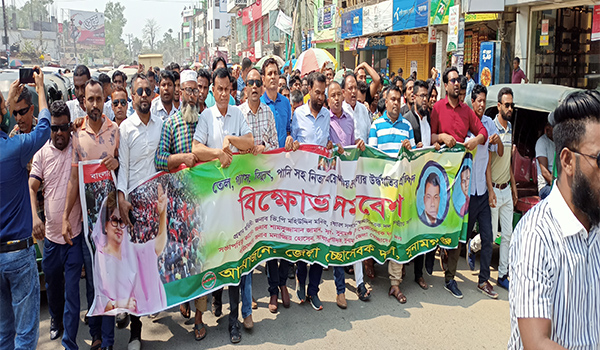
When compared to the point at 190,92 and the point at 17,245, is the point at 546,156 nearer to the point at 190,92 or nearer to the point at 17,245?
the point at 190,92

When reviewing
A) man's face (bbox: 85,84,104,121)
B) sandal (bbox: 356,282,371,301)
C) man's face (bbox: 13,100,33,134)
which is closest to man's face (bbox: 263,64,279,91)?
man's face (bbox: 85,84,104,121)

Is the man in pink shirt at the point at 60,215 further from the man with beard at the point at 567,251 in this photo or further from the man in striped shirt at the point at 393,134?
the man with beard at the point at 567,251

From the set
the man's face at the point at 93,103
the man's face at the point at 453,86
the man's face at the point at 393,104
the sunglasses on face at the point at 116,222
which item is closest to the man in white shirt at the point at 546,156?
the man's face at the point at 453,86

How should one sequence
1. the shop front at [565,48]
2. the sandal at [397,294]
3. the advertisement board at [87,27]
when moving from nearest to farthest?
1. the sandal at [397,294]
2. the shop front at [565,48]
3. the advertisement board at [87,27]

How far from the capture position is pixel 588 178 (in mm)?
1910

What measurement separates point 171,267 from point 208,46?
94.6 meters

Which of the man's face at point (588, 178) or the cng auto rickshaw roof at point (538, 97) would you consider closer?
the man's face at point (588, 178)

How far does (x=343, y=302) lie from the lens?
17.0 feet

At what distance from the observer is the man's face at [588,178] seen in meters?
1.91

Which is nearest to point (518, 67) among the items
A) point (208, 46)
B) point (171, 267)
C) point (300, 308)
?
point (300, 308)

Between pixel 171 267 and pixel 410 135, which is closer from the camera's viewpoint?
pixel 171 267

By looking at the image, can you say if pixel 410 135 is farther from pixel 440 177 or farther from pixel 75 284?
pixel 75 284

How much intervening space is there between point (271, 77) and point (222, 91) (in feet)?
4.18

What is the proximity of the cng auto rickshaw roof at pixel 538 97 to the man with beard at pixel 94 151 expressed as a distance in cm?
485
